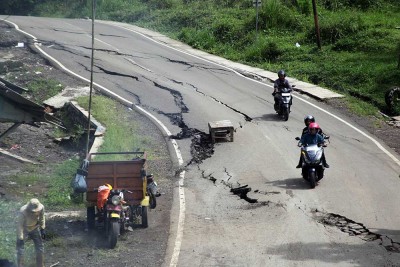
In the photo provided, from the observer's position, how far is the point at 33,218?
12.0m

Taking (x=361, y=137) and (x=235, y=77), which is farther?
(x=235, y=77)

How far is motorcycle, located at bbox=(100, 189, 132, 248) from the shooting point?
13047 mm

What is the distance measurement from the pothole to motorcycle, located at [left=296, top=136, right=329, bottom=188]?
1.95m

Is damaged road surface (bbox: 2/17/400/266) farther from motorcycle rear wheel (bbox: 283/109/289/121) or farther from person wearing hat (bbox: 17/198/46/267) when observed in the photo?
person wearing hat (bbox: 17/198/46/267)

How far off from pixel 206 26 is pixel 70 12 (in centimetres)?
1570

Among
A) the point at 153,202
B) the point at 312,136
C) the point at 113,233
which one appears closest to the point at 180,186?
the point at 153,202

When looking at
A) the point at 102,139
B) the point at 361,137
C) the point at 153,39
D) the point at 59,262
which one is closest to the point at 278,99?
the point at 361,137

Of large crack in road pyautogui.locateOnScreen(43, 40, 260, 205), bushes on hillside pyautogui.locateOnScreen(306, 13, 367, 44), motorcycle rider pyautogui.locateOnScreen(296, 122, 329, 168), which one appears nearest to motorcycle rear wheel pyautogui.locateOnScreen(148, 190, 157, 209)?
large crack in road pyautogui.locateOnScreen(43, 40, 260, 205)

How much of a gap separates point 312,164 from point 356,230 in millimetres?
3047

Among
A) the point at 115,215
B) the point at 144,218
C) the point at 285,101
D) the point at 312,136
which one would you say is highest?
the point at 312,136

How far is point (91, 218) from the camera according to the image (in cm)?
1402

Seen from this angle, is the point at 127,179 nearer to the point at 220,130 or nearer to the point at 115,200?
the point at 115,200

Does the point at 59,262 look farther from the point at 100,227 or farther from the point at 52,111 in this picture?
the point at 52,111

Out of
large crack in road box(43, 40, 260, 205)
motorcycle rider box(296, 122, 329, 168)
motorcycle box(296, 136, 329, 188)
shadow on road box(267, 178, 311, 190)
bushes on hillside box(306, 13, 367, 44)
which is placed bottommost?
large crack in road box(43, 40, 260, 205)
